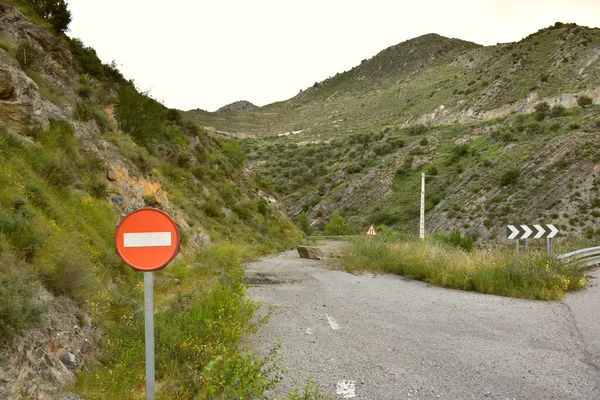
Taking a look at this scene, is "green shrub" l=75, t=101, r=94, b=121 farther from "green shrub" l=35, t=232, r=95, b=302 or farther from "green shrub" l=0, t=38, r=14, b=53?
"green shrub" l=35, t=232, r=95, b=302

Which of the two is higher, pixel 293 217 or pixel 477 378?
pixel 477 378

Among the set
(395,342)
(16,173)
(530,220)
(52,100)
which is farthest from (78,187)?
(530,220)

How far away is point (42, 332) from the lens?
4332 mm

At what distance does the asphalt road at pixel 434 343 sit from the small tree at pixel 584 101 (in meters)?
46.1

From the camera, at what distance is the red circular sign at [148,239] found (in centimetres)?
396

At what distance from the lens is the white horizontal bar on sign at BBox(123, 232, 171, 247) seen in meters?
3.97

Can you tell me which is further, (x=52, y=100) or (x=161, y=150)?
(x=161, y=150)

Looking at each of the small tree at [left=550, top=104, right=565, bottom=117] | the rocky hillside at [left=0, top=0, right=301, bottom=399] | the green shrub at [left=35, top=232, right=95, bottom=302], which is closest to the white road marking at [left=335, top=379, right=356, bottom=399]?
the rocky hillside at [left=0, top=0, right=301, bottom=399]

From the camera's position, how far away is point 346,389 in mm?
4738

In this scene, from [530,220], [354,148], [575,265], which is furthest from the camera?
[354,148]

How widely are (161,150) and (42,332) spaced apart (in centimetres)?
1944

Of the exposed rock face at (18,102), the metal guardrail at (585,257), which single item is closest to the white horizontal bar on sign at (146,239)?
the exposed rock face at (18,102)

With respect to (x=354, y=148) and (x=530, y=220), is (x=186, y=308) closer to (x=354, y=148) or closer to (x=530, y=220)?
(x=530, y=220)

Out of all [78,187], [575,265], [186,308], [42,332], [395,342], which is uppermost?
[78,187]
